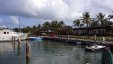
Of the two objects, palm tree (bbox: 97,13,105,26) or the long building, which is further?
palm tree (bbox: 97,13,105,26)

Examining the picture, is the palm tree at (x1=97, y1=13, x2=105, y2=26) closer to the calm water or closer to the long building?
the long building

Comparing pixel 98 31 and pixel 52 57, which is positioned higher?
pixel 98 31

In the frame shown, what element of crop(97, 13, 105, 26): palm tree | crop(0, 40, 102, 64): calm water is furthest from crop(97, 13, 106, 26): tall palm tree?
crop(0, 40, 102, 64): calm water

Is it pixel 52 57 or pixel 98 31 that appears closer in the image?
pixel 52 57

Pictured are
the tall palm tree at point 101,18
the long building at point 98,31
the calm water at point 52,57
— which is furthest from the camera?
the tall palm tree at point 101,18

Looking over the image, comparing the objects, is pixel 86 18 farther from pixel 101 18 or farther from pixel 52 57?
pixel 52 57

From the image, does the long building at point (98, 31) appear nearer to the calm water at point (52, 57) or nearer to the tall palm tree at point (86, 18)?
the tall palm tree at point (86, 18)

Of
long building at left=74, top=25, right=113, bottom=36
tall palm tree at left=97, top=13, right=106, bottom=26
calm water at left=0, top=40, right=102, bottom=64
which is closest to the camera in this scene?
calm water at left=0, top=40, right=102, bottom=64

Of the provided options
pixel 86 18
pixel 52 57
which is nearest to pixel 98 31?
pixel 86 18

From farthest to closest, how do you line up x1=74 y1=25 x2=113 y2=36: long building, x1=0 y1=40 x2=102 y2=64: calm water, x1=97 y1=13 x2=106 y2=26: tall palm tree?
x1=97 y1=13 x2=106 y2=26: tall palm tree → x1=74 y1=25 x2=113 y2=36: long building → x1=0 y1=40 x2=102 y2=64: calm water

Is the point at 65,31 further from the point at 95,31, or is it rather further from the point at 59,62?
the point at 59,62

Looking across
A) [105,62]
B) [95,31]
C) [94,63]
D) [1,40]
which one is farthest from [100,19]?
[105,62]

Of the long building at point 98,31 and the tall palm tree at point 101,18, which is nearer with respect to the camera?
the long building at point 98,31

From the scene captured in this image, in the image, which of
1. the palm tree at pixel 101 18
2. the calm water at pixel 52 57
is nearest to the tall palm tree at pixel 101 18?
the palm tree at pixel 101 18
